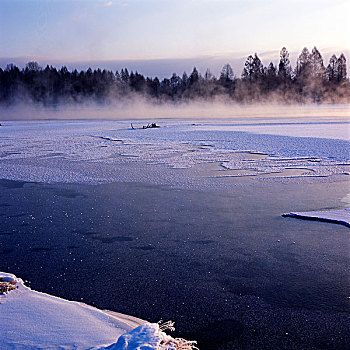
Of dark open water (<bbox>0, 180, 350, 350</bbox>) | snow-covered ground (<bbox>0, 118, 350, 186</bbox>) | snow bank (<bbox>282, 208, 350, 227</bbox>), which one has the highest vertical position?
snow-covered ground (<bbox>0, 118, 350, 186</bbox>)

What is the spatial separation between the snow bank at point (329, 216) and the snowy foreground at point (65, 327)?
2.19 m

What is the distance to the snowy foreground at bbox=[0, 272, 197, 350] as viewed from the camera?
170 cm

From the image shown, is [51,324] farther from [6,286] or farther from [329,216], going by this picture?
[329,216]

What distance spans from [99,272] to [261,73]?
146 feet

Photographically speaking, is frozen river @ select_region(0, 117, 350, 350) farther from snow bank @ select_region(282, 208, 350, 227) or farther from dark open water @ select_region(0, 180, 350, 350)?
snow bank @ select_region(282, 208, 350, 227)

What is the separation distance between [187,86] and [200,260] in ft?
161

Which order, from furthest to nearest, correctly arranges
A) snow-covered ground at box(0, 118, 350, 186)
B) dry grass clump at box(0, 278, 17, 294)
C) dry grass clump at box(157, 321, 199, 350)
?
snow-covered ground at box(0, 118, 350, 186) < dry grass clump at box(0, 278, 17, 294) < dry grass clump at box(157, 321, 199, 350)

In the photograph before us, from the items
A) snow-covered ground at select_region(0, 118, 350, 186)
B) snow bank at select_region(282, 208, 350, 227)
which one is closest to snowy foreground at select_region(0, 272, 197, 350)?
snow bank at select_region(282, 208, 350, 227)

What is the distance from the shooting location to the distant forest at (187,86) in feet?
137

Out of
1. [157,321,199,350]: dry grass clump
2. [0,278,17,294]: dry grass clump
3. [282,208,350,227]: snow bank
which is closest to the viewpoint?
[157,321,199,350]: dry grass clump

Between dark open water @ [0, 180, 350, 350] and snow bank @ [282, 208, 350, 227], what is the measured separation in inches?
4.1

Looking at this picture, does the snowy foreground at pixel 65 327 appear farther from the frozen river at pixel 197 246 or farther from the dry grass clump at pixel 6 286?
the frozen river at pixel 197 246

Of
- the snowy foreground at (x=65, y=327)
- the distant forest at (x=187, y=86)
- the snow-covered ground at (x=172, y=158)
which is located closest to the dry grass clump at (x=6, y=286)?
the snowy foreground at (x=65, y=327)

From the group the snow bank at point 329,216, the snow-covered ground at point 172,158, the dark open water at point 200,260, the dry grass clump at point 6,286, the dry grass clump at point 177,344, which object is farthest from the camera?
the snow-covered ground at point 172,158
